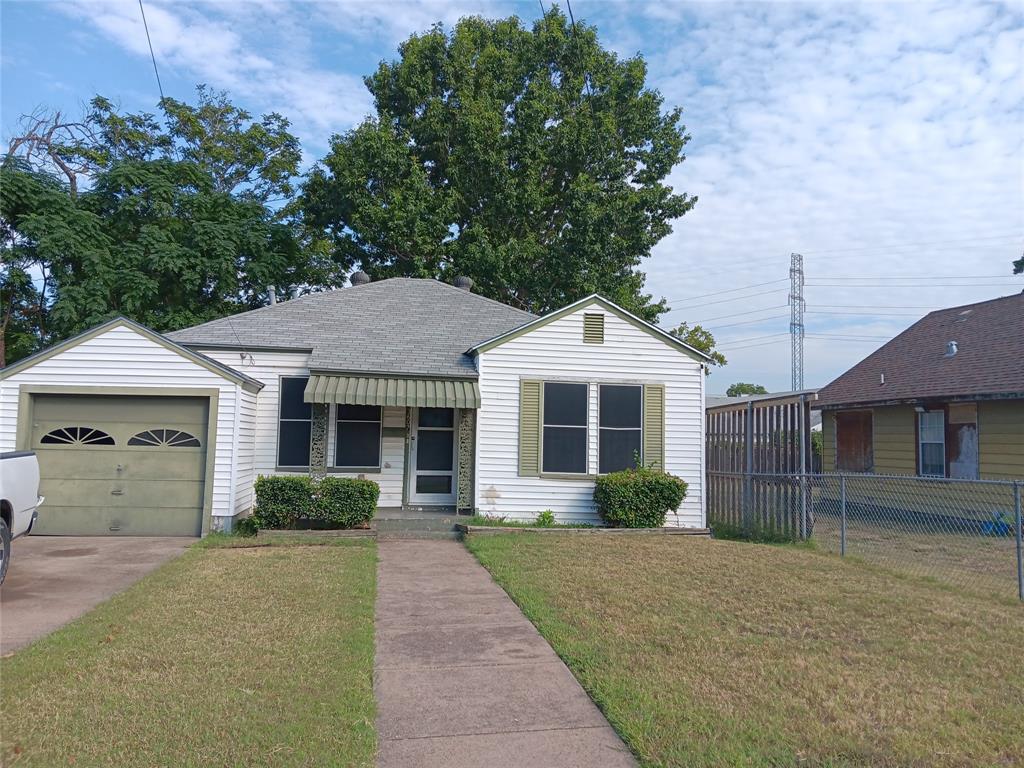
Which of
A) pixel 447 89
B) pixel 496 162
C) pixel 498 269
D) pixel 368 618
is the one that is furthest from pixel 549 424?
pixel 447 89

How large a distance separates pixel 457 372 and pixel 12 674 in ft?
28.8

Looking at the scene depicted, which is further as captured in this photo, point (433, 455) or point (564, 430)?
point (433, 455)

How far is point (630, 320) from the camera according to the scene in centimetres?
1353

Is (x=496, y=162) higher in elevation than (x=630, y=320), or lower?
higher

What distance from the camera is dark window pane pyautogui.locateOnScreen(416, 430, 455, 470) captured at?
1367cm

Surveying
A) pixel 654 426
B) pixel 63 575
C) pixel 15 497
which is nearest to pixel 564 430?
pixel 654 426

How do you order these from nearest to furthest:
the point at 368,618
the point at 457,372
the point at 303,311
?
1. the point at 368,618
2. the point at 457,372
3. the point at 303,311

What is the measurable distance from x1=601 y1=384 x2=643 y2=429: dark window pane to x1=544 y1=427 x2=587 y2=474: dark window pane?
53cm

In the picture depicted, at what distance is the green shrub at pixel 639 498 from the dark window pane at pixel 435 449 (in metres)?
2.96

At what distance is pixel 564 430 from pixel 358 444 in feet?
12.2

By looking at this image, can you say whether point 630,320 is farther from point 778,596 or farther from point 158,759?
point 158,759

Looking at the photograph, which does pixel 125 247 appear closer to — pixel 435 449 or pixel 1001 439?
pixel 435 449

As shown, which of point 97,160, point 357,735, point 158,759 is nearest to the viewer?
point 158,759

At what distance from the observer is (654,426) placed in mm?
13328
